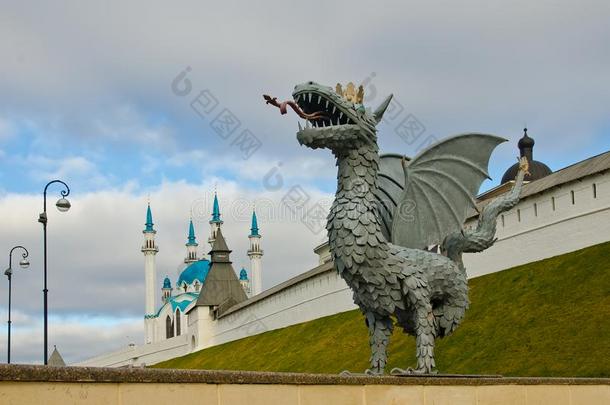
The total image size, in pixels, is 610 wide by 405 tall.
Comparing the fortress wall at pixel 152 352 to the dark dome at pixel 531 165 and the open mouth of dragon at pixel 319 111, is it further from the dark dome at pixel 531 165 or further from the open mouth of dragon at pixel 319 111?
the open mouth of dragon at pixel 319 111

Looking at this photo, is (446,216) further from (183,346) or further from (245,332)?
(183,346)

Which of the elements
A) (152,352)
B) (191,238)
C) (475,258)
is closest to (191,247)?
(191,238)

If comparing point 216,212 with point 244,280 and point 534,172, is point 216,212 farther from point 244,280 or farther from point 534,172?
point 534,172

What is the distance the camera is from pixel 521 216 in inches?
1282

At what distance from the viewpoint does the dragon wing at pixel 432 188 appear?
11445mm

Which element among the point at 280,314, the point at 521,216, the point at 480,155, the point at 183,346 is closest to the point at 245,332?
the point at 280,314

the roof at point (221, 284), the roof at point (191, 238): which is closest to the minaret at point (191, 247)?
the roof at point (191, 238)

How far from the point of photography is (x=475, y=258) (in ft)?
113

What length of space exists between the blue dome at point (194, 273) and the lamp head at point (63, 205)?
78.6 meters

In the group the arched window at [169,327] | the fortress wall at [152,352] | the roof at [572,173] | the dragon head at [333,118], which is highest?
the arched window at [169,327]

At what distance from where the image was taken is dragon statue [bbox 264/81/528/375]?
9.73 metres

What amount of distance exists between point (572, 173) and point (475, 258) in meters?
5.10

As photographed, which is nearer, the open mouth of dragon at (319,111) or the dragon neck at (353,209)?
the open mouth of dragon at (319,111)

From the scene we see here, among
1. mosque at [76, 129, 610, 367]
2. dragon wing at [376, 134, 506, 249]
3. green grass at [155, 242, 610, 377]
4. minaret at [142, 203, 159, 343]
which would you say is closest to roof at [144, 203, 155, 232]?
minaret at [142, 203, 159, 343]
